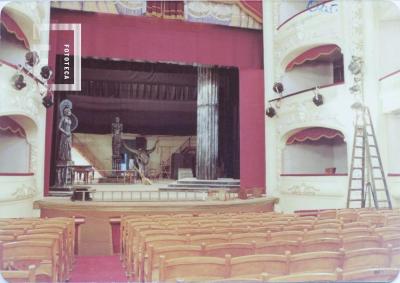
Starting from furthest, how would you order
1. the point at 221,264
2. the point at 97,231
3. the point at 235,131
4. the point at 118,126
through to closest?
the point at 118,126 → the point at 235,131 → the point at 97,231 → the point at 221,264

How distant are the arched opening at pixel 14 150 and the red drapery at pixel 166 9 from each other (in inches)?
122

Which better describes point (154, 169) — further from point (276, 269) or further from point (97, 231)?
point (276, 269)

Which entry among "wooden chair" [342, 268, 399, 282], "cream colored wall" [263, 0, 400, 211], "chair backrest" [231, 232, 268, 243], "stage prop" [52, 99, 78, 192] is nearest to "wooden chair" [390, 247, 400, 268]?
"wooden chair" [342, 268, 399, 282]

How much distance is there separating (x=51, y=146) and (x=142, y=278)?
525 cm

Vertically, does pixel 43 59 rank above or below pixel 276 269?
above

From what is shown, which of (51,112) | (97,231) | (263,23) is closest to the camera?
(97,231)

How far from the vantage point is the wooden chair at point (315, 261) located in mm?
1714

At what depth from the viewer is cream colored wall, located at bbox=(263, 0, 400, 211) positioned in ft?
19.4

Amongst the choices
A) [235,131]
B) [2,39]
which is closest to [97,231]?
[2,39]

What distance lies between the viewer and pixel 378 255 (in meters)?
1.87

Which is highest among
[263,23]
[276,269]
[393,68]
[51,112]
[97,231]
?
[263,23]

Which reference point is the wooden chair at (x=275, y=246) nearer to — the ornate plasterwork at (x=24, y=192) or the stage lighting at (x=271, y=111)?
the ornate plasterwork at (x=24, y=192)

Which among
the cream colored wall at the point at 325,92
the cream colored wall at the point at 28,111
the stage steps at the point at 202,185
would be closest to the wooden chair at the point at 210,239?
the cream colored wall at the point at 28,111

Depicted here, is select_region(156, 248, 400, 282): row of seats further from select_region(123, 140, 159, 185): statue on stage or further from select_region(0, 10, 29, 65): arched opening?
select_region(123, 140, 159, 185): statue on stage
